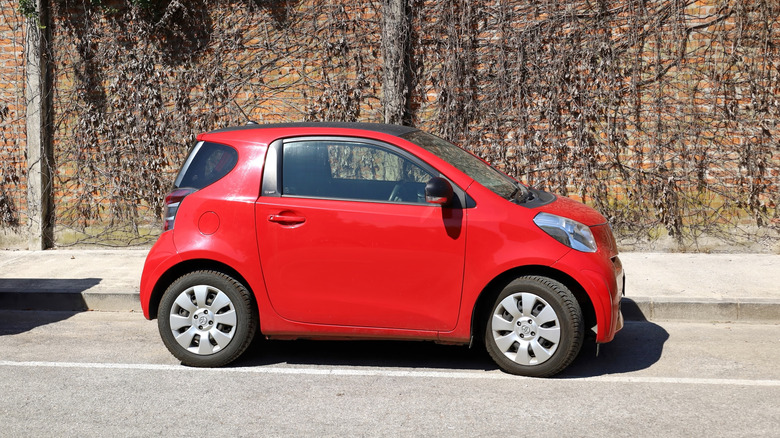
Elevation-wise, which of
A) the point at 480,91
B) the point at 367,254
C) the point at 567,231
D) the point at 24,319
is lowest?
the point at 24,319

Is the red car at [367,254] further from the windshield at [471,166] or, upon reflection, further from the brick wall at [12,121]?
the brick wall at [12,121]

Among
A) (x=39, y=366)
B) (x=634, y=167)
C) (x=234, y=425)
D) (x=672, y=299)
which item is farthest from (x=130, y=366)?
(x=634, y=167)

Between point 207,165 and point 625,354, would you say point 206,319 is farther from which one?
point 625,354

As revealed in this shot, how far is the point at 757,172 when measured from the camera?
9.62m

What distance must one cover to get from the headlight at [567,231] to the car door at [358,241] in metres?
0.56

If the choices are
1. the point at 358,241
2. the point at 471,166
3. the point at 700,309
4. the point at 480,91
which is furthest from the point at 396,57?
the point at 358,241

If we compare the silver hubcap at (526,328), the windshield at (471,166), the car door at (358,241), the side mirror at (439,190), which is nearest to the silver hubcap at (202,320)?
the car door at (358,241)

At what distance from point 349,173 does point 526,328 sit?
162 centimetres

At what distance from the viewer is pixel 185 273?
Answer: 6.12 metres

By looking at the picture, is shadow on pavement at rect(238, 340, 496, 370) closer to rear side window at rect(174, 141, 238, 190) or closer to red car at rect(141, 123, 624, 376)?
red car at rect(141, 123, 624, 376)

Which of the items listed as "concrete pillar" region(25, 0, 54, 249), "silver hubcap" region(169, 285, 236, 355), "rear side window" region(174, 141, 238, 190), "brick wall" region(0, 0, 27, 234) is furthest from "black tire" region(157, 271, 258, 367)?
"brick wall" region(0, 0, 27, 234)

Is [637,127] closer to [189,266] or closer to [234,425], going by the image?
[189,266]

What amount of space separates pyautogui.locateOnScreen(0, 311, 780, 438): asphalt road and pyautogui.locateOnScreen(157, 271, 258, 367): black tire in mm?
127

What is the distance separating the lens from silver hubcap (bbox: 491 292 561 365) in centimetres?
558
